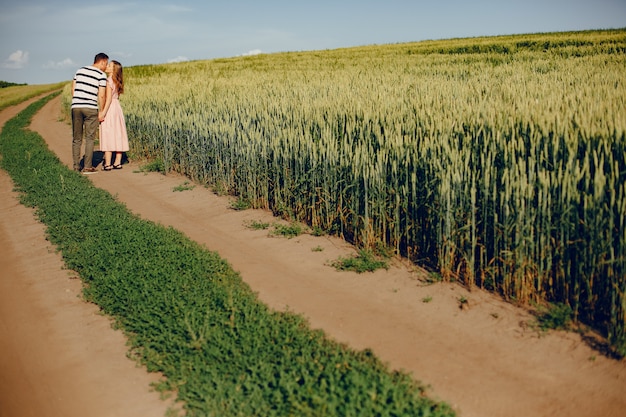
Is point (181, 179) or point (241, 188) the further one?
point (181, 179)

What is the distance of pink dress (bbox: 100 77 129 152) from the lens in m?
10.1

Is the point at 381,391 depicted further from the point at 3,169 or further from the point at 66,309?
the point at 3,169

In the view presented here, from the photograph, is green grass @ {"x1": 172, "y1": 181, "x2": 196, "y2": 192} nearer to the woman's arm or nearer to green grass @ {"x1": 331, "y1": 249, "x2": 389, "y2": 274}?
the woman's arm

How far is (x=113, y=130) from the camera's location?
10.2 meters

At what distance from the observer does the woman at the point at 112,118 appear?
9.84m

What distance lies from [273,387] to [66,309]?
2336 mm

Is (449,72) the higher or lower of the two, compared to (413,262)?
higher

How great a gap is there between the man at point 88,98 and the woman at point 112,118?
0.15 metres

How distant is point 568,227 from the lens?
13.5ft

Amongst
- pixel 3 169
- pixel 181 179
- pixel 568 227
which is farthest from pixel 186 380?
pixel 3 169

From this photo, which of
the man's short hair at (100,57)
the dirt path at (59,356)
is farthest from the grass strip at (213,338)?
the man's short hair at (100,57)

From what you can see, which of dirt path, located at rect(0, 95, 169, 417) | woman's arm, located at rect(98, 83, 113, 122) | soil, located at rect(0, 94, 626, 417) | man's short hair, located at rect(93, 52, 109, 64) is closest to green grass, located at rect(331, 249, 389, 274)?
soil, located at rect(0, 94, 626, 417)

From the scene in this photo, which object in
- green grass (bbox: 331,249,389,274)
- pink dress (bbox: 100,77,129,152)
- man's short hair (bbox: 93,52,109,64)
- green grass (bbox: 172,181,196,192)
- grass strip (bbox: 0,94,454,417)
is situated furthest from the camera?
pink dress (bbox: 100,77,129,152)

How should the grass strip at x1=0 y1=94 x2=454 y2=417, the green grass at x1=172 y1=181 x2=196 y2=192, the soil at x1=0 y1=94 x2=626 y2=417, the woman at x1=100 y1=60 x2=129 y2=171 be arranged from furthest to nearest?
the woman at x1=100 y1=60 x2=129 y2=171
the green grass at x1=172 y1=181 x2=196 y2=192
the soil at x1=0 y1=94 x2=626 y2=417
the grass strip at x1=0 y1=94 x2=454 y2=417
